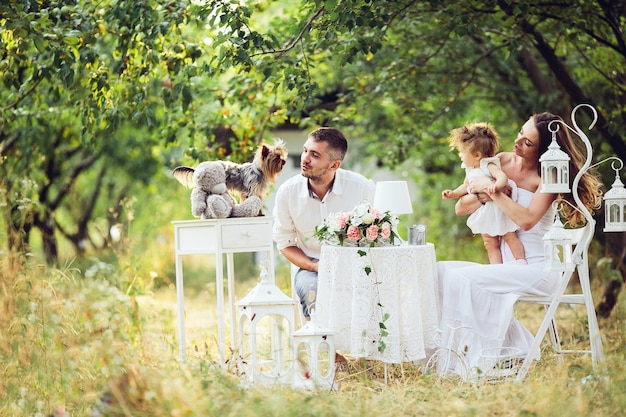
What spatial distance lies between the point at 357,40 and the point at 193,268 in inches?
393

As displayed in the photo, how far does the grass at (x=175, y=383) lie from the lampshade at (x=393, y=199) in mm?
986

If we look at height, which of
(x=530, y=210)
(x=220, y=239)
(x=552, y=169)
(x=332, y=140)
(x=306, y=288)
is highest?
(x=332, y=140)

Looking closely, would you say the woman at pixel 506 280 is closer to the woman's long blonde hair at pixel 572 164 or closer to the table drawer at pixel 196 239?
the woman's long blonde hair at pixel 572 164

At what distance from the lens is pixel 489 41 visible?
9.63m

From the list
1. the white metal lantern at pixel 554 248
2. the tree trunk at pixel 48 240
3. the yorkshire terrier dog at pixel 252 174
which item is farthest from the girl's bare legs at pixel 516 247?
the tree trunk at pixel 48 240

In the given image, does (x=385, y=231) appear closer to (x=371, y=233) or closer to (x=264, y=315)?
(x=371, y=233)

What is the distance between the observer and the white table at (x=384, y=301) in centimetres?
534

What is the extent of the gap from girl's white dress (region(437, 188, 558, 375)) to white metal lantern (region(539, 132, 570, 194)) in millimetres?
522

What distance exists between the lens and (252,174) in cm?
606

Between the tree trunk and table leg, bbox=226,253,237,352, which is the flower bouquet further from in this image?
the tree trunk

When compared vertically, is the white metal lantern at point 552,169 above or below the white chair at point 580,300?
above

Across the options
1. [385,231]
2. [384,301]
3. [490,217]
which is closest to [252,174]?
[385,231]

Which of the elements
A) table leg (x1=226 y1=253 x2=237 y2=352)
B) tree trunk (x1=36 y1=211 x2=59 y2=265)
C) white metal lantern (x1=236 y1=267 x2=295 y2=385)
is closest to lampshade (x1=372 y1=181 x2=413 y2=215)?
white metal lantern (x1=236 y1=267 x2=295 y2=385)

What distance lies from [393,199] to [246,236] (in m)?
0.98
